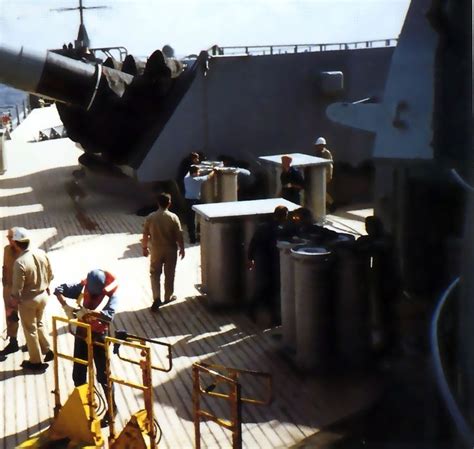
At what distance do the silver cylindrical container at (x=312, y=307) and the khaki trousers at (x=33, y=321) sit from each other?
88.3 inches

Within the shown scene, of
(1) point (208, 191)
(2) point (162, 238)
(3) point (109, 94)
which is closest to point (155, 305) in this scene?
(2) point (162, 238)

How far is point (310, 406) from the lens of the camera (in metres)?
6.04

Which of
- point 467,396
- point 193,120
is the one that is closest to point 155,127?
point 193,120

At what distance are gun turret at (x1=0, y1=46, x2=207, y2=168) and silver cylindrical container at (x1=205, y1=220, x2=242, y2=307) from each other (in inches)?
212

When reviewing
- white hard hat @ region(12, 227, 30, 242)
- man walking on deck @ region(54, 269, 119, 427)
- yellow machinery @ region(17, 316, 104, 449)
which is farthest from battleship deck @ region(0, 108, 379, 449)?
white hard hat @ region(12, 227, 30, 242)

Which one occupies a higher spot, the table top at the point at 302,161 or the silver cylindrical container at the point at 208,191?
the table top at the point at 302,161

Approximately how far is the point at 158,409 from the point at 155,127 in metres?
8.52

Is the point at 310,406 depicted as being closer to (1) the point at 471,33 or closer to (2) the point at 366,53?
(1) the point at 471,33

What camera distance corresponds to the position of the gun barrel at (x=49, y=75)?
39.2 ft

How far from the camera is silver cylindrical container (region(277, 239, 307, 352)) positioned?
22.5 feet

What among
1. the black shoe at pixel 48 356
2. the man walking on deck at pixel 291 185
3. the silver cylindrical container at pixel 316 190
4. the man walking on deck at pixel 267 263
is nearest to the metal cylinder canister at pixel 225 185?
the silver cylindrical container at pixel 316 190

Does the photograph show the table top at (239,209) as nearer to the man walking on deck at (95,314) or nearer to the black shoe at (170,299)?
the black shoe at (170,299)

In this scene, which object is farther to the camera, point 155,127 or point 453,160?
point 155,127

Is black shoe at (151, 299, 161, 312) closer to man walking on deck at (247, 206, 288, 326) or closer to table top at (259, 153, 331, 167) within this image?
man walking on deck at (247, 206, 288, 326)
